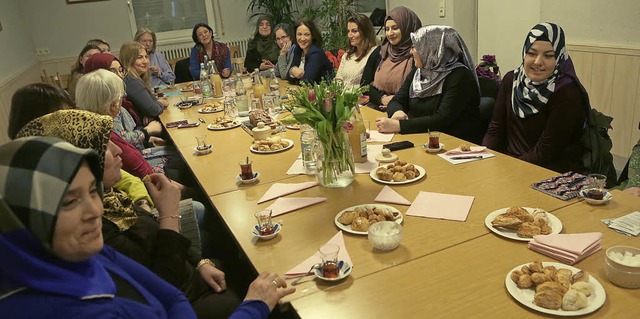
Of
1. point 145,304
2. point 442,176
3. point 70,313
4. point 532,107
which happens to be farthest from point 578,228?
point 70,313

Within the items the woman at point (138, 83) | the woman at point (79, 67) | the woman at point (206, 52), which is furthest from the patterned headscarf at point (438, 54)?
the woman at point (206, 52)

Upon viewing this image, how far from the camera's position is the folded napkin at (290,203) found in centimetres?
174

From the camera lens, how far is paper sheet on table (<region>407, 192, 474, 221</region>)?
1.58 m

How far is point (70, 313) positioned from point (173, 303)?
41 centimetres

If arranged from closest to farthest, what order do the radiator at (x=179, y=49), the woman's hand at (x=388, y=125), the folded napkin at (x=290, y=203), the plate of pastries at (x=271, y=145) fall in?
1. the folded napkin at (x=290, y=203)
2. the plate of pastries at (x=271, y=145)
3. the woman's hand at (x=388, y=125)
4. the radiator at (x=179, y=49)

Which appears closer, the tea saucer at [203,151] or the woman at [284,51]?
the tea saucer at [203,151]

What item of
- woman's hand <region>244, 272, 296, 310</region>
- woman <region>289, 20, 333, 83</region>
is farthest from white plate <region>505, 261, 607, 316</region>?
woman <region>289, 20, 333, 83</region>

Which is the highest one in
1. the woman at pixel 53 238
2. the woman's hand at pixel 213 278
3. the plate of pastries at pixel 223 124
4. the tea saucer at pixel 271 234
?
the woman at pixel 53 238

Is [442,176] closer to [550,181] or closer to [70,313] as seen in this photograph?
[550,181]

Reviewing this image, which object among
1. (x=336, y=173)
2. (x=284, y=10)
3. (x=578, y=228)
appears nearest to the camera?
(x=578, y=228)

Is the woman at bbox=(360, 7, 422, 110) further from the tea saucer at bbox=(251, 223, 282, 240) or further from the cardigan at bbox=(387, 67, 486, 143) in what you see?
the tea saucer at bbox=(251, 223, 282, 240)

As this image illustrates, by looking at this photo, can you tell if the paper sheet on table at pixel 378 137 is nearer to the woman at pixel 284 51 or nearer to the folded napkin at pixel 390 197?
the folded napkin at pixel 390 197

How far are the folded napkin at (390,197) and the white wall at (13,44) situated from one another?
3945 millimetres

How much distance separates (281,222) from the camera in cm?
163
